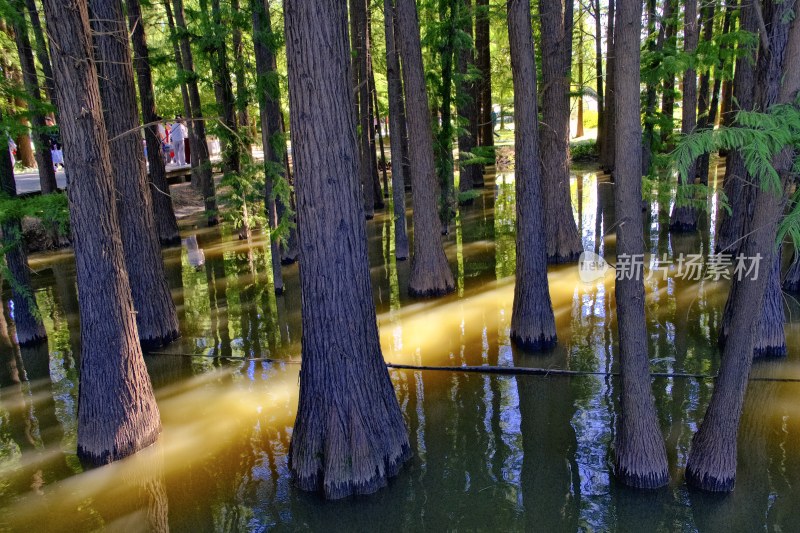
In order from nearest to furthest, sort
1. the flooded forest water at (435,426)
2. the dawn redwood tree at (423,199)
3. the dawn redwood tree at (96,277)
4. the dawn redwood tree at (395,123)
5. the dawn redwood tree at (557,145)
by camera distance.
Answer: the flooded forest water at (435,426)
the dawn redwood tree at (96,277)
the dawn redwood tree at (423,199)
the dawn redwood tree at (557,145)
the dawn redwood tree at (395,123)

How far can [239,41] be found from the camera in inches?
622

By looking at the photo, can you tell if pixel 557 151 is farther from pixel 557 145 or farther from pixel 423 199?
pixel 423 199

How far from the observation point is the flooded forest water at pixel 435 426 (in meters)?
6.26

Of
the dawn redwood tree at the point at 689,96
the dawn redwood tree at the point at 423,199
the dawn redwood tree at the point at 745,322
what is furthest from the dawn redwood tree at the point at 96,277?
the dawn redwood tree at the point at 689,96

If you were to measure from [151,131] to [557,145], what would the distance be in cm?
919

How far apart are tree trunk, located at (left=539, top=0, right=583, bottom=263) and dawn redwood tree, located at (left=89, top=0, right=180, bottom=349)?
Answer: 7943mm

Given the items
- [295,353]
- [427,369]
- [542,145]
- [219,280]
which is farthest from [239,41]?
[427,369]

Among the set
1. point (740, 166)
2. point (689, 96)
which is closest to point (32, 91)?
point (740, 166)

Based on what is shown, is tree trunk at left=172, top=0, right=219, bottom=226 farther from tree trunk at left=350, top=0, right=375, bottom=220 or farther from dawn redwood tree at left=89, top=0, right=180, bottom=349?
tree trunk at left=350, top=0, right=375, bottom=220

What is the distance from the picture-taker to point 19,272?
11242 millimetres

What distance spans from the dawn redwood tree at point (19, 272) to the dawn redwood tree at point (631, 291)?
28.4 ft

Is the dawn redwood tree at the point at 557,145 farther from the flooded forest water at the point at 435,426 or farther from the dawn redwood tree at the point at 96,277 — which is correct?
the dawn redwood tree at the point at 96,277

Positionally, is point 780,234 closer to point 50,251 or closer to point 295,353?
point 295,353

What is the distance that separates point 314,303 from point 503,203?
59.3 ft
